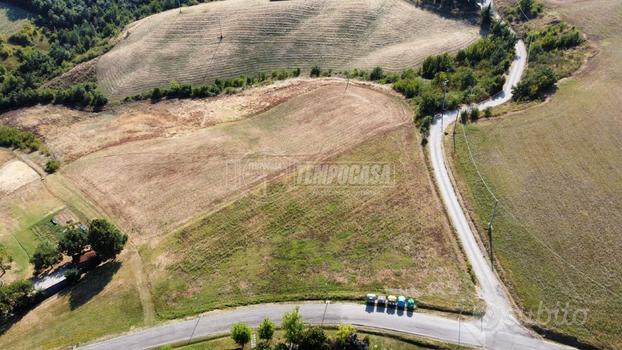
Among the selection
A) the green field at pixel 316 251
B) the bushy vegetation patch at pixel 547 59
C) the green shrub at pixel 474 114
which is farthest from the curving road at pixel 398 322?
the bushy vegetation patch at pixel 547 59

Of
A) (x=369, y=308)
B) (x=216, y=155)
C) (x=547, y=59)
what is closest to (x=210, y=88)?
(x=216, y=155)

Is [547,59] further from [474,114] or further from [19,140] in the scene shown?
[19,140]

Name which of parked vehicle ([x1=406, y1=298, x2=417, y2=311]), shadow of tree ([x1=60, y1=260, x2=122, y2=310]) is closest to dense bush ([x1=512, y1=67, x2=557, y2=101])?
parked vehicle ([x1=406, y1=298, x2=417, y2=311])

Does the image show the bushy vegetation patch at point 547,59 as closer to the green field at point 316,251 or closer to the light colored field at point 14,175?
the green field at point 316,251

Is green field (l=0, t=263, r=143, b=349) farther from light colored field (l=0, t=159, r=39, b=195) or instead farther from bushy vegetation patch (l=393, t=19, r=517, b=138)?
bushy vegetation patch (l=393, t=19, r=517, b=138)

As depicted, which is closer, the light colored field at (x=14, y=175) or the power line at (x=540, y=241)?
the power line at (x=540, y=241)

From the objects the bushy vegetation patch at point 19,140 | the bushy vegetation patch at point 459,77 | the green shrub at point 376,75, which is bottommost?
the bushy vegetation patch at point 19,140
